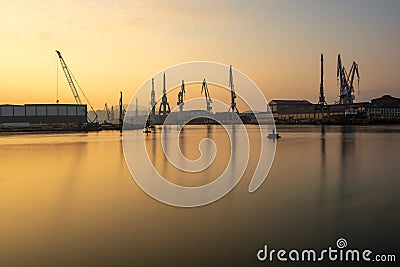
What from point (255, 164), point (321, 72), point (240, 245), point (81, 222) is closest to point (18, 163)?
point (255, 164)

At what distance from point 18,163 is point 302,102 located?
4604 inches

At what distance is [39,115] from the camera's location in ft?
242

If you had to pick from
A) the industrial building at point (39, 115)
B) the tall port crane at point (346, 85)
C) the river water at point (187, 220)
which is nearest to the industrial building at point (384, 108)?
the tall port crane at point (346, 85)

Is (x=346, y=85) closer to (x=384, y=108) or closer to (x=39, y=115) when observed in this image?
(x=384, y=108)

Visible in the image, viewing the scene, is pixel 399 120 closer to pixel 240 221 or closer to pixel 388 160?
pixel 388 160

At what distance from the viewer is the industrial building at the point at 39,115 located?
72.3m

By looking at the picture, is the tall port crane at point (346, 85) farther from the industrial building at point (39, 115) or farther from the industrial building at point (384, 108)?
the industrial building at point (39, 115)

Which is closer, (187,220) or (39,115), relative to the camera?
(187,220)

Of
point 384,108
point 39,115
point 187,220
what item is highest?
point 384,108

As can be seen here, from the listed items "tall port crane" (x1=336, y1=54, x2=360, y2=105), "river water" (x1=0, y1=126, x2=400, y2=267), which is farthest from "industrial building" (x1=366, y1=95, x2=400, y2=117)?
"river water" (x1=0, y1=126, x2=400, y2=267)

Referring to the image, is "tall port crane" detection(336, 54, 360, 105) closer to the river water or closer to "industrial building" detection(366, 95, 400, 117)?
"industrial building" detection(366, 95, 400, 117)

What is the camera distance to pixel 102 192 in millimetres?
11055

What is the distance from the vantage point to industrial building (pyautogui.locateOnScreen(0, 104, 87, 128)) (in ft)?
237

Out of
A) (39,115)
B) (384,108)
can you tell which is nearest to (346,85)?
(384,108)
